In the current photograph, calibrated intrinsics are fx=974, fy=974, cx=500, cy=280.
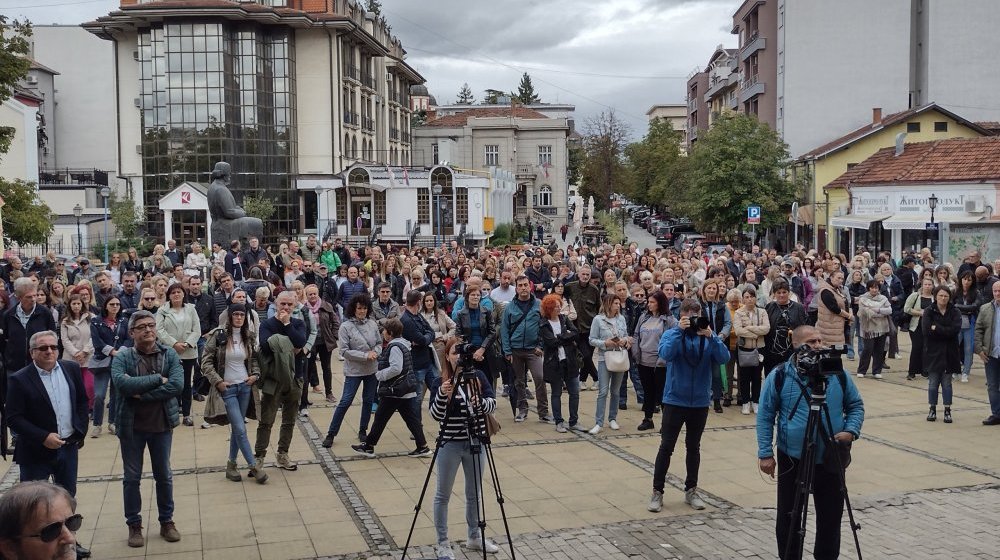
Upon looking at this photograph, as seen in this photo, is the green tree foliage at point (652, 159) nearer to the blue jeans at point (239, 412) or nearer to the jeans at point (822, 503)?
the blue jeans at point (239, 412)

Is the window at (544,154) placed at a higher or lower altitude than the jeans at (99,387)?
higher

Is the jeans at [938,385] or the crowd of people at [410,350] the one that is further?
the jeans at [938,385]

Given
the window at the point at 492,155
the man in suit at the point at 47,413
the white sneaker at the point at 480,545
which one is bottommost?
the white sneaker at the point at 480,545

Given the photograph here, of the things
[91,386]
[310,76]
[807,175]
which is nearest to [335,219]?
[310,76]

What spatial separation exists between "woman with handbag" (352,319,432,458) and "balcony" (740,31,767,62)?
5346 cm

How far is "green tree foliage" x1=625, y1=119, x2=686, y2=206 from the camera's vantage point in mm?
78438

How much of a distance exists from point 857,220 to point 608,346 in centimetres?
2799

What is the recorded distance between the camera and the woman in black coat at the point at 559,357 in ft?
38.8

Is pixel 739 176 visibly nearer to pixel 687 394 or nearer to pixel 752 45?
pixel 752 45

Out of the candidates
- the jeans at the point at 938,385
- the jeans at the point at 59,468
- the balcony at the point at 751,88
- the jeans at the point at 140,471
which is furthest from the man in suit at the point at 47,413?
the balcony at the point at 751,88

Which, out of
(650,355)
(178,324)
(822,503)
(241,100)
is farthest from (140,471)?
(241,100)

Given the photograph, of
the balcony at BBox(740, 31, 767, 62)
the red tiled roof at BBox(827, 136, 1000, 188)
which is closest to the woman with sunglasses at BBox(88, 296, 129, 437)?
the red tiled roof at BBox(827, 136, 1000, 188)

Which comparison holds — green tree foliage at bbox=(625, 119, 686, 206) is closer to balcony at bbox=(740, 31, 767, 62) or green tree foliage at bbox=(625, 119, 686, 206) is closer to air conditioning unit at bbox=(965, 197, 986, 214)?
balcony at bbox=(740, 31, 767, 62)

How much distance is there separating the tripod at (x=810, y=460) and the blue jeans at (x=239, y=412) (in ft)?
17.2
